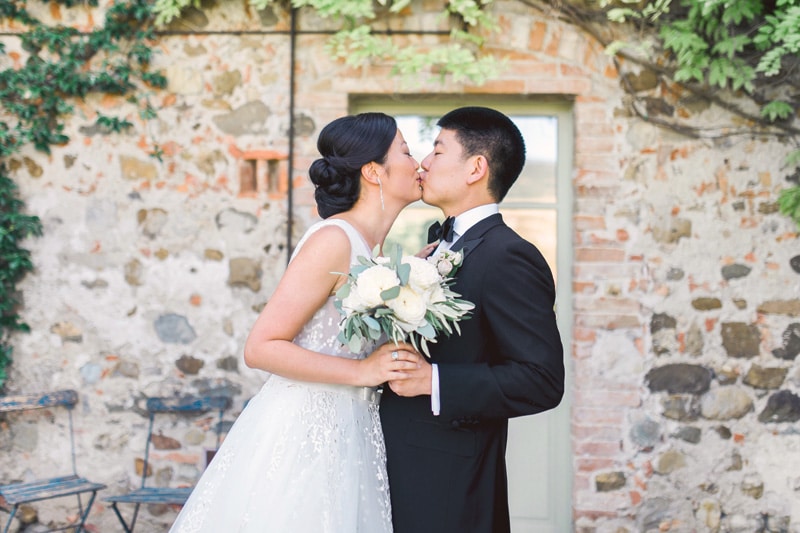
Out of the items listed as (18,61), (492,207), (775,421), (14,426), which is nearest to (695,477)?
(775,421)

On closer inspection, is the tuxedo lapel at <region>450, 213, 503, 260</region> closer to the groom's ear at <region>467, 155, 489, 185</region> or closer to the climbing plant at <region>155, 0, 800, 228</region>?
the groom's ear at <region>467, 155, 489, 185</region>

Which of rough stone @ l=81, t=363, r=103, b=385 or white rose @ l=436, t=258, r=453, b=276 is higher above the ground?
white rose @ l=436, t=258, r=453, b=276

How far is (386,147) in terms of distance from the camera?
2480 mm

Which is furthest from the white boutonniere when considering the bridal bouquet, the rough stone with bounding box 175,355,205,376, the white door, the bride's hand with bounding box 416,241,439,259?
the rough stone with bounding box 175,355,205,376

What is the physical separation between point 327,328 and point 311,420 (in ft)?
0.89

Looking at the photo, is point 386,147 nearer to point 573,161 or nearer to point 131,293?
point 573,161

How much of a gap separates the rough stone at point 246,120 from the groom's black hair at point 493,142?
2.12 m

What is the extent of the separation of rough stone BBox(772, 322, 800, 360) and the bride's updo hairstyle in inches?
110

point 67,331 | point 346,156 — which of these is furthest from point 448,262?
point 67,331

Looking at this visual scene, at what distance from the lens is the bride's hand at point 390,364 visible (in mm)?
2125

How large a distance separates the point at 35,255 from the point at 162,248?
2.39ft

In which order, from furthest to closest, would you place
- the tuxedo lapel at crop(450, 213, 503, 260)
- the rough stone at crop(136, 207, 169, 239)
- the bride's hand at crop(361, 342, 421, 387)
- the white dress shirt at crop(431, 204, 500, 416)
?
the rough stone at crop(136, 207, 169, 239) → the white dress shirt at crop(431, 204, 500, 416) → the tuxedo lapel at crop(450, 213, 503, 260) → the bride's hand at crop(361, 342, 421, 387)

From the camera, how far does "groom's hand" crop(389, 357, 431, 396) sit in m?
2.13

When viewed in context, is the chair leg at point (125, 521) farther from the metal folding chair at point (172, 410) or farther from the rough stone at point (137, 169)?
the rough stone at point (137, 169)
